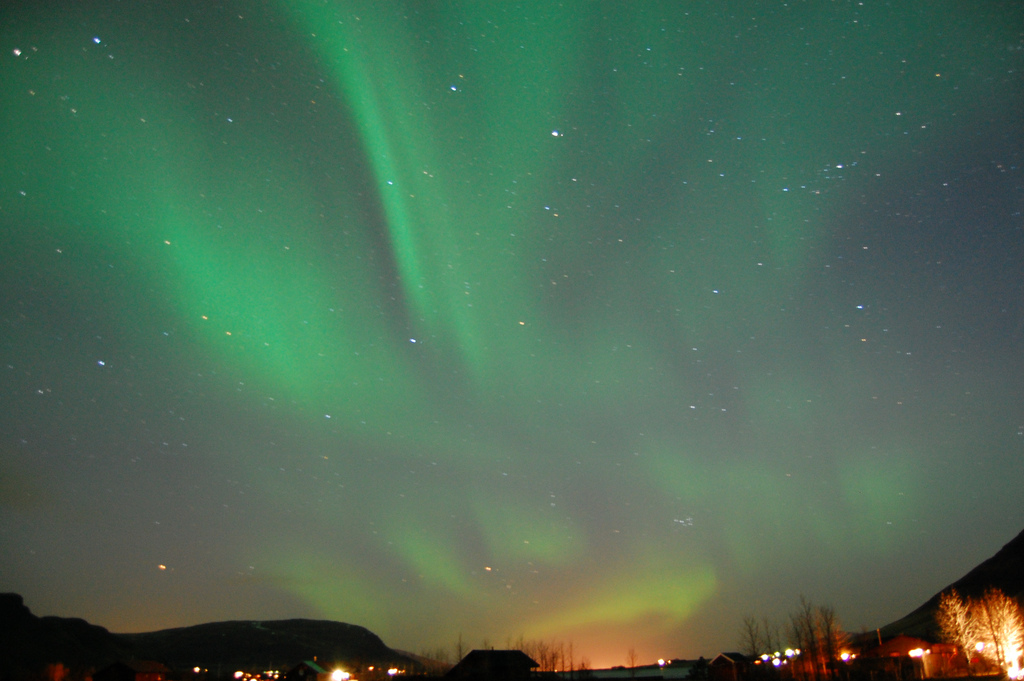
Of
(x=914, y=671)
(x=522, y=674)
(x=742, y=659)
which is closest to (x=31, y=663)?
(x=522, y=674)

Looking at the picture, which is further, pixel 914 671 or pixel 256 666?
pixel 256 666

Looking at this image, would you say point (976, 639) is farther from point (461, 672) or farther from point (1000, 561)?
point (1000, 561)

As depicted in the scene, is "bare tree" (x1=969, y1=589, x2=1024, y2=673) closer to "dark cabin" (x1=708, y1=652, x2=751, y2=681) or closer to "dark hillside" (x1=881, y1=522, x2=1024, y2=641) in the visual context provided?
"dark cabin" (x1=708, y1=652, x2=751, y2=681)

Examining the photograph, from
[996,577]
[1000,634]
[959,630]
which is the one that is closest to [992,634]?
[1000,634]

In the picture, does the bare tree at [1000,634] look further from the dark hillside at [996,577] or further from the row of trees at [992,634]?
the dark hillside at [996,577]

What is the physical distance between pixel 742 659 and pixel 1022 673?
39859 mm

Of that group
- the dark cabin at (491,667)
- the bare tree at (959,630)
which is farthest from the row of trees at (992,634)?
the dark cabin at (491,667)

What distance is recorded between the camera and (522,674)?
7138 centimetres

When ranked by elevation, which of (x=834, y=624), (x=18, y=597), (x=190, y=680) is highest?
(x=18, y=597)

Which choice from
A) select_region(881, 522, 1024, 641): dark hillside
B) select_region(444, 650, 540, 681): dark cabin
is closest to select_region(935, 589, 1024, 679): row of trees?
select_region(444, 650, 540, 681): dark cabin

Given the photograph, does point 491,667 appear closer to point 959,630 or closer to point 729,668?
point 729,668

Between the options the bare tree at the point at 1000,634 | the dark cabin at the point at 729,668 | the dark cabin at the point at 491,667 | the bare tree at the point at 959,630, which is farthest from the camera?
the dark cabin at the point at 729,668

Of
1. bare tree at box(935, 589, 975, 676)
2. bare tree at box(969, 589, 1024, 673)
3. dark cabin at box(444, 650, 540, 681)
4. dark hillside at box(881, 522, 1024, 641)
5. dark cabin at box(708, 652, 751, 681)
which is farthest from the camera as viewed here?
dark hillside at box(881, 522, 1024, 641)

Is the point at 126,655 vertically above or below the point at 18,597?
below
